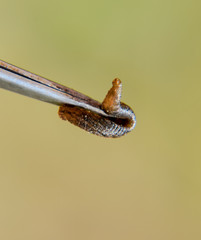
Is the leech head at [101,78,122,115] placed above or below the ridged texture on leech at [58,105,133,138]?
above

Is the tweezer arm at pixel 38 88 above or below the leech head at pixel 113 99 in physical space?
below

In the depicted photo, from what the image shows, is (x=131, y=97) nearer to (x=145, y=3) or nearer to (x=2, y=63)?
(x=145, y=3)

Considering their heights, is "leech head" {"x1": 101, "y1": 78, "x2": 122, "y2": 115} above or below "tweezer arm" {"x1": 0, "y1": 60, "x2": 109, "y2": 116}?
above

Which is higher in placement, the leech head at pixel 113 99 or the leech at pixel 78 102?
the leech head at pixel 113 99

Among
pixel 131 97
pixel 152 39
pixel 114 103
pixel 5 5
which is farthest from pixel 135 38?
pixel 114 103
